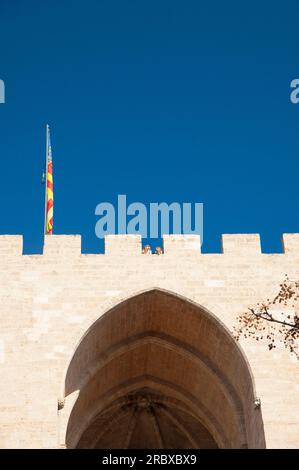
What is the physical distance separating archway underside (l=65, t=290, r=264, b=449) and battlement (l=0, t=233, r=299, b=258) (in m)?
1.02

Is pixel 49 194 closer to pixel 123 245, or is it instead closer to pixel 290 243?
pixel 123 245

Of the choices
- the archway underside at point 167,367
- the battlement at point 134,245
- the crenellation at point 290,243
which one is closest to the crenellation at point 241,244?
the battlement at point 134,245

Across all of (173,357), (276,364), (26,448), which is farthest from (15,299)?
(276,364)

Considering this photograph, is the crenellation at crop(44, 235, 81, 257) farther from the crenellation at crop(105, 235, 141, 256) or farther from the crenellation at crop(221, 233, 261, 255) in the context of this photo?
the crenellation at crop(221, 233, 261, 255)

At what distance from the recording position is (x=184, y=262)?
15.8 metres

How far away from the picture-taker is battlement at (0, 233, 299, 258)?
15.9 metres

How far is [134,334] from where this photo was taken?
1670 centimetres

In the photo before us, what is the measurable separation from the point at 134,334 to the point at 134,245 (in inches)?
79.1

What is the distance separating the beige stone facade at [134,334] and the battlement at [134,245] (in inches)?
0.8

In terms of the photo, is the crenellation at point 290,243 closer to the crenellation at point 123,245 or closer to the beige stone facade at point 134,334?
the beige stone facade at point 134,334

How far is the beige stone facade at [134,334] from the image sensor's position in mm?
14367

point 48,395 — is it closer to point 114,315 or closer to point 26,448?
point 26,448

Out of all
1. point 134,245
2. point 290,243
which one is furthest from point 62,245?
point 290,243
